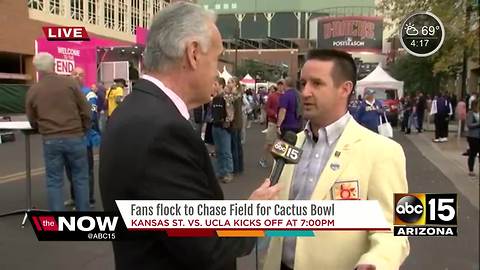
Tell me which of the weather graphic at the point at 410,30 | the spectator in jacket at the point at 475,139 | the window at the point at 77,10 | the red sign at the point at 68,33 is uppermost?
the window at the point at 77,10

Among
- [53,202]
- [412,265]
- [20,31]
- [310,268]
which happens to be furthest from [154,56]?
[20,31]

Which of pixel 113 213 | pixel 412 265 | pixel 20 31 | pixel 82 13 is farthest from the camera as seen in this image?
pixel 20 31

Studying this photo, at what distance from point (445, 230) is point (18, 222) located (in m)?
5.57

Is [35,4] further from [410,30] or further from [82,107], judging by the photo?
[410,30]

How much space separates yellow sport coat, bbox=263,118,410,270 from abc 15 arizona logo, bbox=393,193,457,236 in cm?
7

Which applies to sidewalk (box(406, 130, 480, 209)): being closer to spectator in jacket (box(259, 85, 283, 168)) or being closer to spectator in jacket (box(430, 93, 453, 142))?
spectator in jacket (box(430, 93, 453, 142))

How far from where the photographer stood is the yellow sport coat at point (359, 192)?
5.67ft

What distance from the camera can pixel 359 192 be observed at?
182 centimetres

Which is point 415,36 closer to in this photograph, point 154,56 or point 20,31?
point 154,56

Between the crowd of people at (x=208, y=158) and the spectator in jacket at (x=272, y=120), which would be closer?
the crowd of people at (x=208, y=158)

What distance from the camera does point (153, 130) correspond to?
1.44 metres

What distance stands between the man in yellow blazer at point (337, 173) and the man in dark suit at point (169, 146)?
0.37 metres

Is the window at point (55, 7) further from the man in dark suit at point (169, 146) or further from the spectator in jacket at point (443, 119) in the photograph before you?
A: the man in dark suit at point (169, 146)

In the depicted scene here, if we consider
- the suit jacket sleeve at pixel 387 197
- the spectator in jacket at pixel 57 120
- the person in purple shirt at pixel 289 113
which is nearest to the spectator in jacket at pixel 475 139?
the suit jacket sleeve at pixel 387 197
